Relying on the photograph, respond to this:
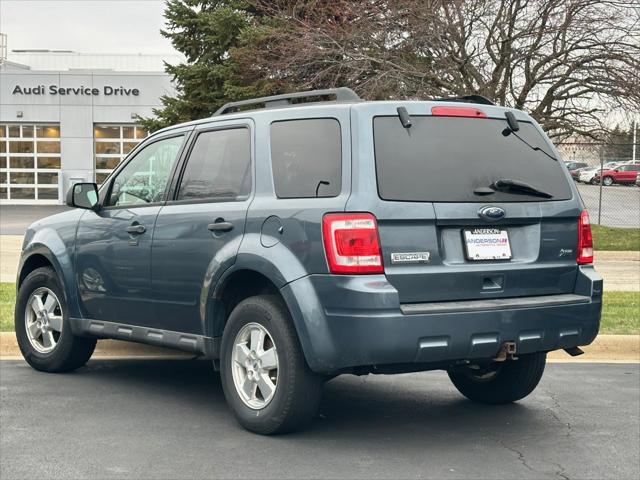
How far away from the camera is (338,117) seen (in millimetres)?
5457

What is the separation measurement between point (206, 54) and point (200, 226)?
821 inches

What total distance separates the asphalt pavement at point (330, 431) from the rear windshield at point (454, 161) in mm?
1387

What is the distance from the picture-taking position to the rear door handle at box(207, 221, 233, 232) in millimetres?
5789

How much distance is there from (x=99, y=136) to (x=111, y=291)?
3582cm

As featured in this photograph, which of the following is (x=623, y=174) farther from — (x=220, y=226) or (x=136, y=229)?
(x=220, y=226)

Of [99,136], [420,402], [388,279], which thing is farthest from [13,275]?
[99,136]

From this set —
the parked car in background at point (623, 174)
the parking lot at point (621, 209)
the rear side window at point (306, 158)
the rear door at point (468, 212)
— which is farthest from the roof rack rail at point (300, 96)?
the parked car in background at point (623, 174)

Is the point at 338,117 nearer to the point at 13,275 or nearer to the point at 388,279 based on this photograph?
the point at 388,279

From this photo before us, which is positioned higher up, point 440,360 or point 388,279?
point 388,279

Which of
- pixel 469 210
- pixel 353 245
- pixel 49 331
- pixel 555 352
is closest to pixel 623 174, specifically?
pixel 555 352

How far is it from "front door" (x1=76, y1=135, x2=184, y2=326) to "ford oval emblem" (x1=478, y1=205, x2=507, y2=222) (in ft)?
7.32

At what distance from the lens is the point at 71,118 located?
41.3 metres

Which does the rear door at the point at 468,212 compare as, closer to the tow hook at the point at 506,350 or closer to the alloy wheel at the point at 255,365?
the tow hook at the point at 506,350

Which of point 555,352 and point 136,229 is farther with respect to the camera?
point 555,352
